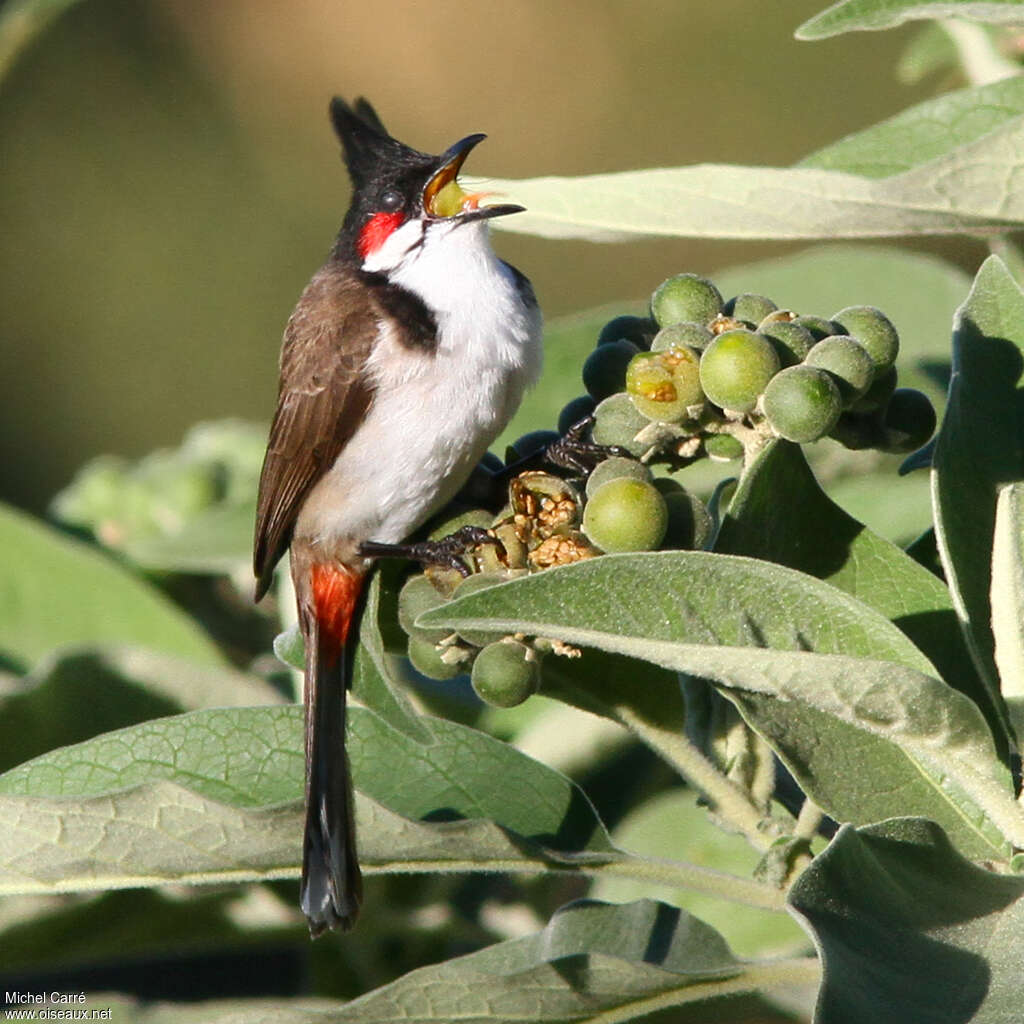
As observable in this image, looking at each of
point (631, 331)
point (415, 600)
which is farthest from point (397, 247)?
point (415, 600)

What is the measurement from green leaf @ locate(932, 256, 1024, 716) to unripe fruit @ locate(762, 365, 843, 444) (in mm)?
123

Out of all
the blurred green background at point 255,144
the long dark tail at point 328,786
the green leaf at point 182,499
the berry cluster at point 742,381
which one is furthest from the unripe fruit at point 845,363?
the blurred green background at point 255,144

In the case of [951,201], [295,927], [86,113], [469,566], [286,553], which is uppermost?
[86,113]

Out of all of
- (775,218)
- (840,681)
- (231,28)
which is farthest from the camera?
(231,28)

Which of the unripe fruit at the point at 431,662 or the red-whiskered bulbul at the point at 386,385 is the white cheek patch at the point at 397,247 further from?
the unripe fruit at the point at 431,662

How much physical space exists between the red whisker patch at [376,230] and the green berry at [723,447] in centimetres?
139

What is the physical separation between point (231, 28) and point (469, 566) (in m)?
12.7

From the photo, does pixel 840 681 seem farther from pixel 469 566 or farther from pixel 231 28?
pixel 231 28

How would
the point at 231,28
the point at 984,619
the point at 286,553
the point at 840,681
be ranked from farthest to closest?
the point at 231,28
the point at 286,553
the point at 984,619
the point at 840,681

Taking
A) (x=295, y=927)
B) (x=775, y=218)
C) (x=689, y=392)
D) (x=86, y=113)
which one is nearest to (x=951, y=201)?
(x=775, y=218)

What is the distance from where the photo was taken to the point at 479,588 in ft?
4.83

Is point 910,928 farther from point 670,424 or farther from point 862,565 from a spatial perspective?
point 670,424

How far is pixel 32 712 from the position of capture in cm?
211

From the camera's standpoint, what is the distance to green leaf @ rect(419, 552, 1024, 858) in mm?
1175
